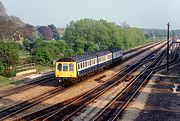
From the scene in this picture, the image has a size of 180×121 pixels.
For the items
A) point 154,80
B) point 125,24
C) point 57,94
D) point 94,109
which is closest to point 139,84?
point 154,80

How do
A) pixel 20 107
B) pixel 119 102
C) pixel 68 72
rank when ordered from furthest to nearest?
pixel 68 72
pixel 119 102
pixel 20 107

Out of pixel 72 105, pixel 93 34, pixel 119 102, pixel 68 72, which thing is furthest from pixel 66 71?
pixel 93 34

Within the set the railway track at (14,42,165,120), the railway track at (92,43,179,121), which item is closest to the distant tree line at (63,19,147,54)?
the railway track at (14,42,165,120)

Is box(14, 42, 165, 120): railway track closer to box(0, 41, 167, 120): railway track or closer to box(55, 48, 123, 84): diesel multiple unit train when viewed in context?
box(0, 41, 167, 120): railway track

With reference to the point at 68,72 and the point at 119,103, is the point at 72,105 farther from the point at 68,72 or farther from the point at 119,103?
the point at 68,72

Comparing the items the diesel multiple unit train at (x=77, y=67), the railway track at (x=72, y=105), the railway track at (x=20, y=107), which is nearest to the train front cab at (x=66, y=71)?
the diesel multiple unit train at (x=77, y=67)

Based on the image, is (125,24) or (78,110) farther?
(125,24)

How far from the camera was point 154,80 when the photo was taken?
1451 inches

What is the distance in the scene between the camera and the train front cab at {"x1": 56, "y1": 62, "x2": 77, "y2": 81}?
32.3 m

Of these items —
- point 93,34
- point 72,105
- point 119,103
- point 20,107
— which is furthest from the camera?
point 93,34

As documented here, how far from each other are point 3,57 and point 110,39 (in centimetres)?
5430

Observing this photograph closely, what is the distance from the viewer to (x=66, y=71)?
3231 centimetres

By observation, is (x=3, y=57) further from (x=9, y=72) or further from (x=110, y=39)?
(x=110, y=39)

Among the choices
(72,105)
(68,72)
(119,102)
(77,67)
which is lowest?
(119,102)
